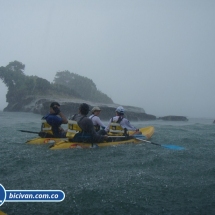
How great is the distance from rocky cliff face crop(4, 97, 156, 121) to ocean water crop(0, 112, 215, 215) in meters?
23.3

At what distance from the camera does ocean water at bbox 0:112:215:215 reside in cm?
396

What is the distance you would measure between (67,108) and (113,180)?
27.6 meters

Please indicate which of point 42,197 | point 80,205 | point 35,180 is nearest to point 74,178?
point 35,180

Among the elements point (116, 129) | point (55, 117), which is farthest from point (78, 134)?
point (116, 129)

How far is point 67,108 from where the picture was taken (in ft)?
106

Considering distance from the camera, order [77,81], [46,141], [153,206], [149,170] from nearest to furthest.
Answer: [153,206] → [149,170] → [46,141] → [77,81]

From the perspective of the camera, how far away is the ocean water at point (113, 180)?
3961 millimetres

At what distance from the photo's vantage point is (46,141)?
984 cm

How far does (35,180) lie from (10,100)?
44403 millimetres

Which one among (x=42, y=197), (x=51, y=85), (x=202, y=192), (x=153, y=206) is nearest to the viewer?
(x=42, y=197)

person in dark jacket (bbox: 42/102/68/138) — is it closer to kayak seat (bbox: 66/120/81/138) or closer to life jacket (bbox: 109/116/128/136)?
kayak seat (bbox: 66/120/81/138)

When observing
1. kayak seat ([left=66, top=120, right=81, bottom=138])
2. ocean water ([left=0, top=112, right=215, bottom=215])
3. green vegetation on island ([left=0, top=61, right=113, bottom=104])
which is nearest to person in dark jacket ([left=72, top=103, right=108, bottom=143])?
kayak seat ([left=66, top=120, right=81, bottom=138])

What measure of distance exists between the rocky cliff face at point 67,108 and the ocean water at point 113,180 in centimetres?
2334

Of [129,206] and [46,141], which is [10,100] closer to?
[46,141]
